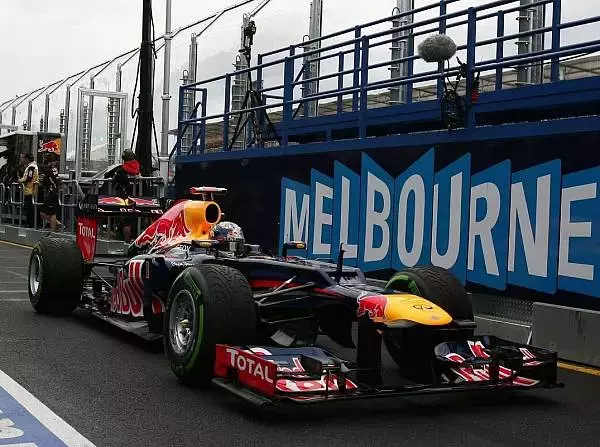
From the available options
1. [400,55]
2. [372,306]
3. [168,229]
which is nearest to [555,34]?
[400,55]

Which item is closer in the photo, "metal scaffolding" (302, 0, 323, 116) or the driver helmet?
the driver helmet

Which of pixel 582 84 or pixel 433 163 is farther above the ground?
pixel 582 84

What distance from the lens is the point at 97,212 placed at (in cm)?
1007

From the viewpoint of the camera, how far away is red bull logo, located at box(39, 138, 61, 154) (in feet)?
90.1

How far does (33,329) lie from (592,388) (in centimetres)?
514

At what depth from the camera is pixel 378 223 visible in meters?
11.1

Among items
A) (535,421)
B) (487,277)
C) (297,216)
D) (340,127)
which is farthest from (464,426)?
(340,127)

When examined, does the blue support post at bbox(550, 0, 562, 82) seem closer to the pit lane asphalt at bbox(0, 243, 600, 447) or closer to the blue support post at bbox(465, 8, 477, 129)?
the blue support post at bbox(465, 8, 477, 129)

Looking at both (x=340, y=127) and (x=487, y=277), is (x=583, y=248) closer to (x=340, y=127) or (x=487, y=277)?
(x=487, y=277)

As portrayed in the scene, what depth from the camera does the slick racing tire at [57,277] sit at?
Result: 934 cm

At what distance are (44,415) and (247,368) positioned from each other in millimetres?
1259

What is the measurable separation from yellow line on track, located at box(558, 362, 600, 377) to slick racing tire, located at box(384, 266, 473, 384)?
1303mm

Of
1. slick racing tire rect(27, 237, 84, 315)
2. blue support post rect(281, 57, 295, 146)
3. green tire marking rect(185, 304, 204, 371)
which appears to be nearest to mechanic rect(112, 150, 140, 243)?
blue support post rect(281, 57, 295, 146)

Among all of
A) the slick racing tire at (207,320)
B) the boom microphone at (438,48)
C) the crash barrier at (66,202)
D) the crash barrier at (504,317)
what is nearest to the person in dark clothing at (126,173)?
the crash barrier at (66,202)
